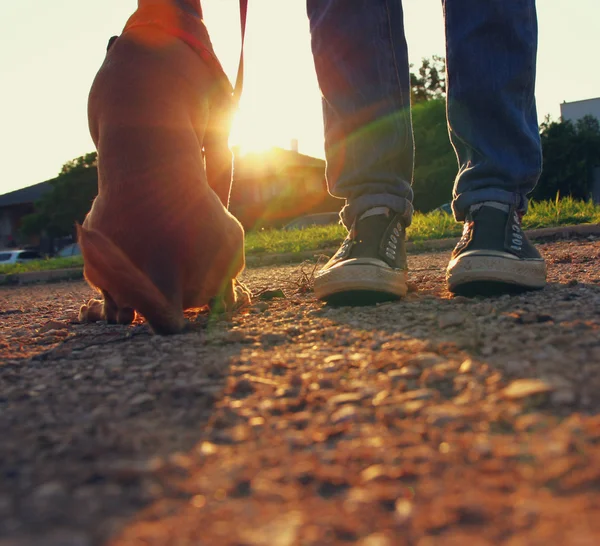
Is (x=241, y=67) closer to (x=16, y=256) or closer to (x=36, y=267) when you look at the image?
(x=36, y=267)

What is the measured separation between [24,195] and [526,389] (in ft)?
124

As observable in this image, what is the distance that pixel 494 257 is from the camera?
82.0 inches

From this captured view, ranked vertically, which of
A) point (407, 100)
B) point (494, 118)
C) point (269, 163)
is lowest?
point (494, 118)

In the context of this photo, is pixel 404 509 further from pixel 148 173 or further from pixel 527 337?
pixel 148 173

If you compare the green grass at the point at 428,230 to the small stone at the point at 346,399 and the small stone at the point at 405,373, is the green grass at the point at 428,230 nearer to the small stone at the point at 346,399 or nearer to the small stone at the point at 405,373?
the small stone at the point at 405,373

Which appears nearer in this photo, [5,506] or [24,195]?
[5,506]

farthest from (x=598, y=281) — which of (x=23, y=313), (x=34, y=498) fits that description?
(x=23, y=313)

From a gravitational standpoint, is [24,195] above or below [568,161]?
above

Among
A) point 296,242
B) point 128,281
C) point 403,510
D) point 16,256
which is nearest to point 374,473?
point 403,510

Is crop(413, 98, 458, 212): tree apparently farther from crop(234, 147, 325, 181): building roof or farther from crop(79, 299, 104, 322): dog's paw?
crop(79, 299, 104, 322): dog's paw

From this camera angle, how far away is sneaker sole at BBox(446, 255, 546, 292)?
6.76ft

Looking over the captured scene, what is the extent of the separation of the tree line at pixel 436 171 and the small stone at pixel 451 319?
1664cm

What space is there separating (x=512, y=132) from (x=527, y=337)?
111 cm

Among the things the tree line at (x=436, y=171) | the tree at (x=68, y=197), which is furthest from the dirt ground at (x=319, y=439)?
the tree at (x=68, y=197)
